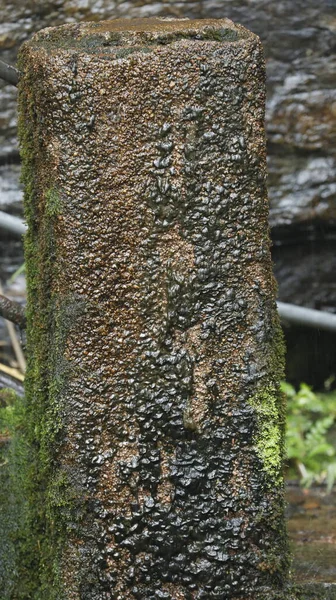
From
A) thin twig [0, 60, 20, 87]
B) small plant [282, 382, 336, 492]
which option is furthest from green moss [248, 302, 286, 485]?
small plant [282, 382, 336, 492]

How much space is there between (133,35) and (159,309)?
611 mm

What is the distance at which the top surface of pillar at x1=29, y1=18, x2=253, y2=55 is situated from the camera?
1.76m

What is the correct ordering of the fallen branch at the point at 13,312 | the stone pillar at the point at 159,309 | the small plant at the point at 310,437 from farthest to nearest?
the small plant at the point at 310,437 < the fallen branch at the point at 13,312 < the stone pillar at the point at 159,309

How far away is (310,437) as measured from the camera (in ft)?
13.8

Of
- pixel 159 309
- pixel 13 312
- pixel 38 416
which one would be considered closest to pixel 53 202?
pixel 159 309

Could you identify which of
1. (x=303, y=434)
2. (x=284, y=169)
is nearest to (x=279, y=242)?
(x=284, y=169)

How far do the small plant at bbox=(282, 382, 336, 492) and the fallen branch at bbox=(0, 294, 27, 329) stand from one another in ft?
6.04

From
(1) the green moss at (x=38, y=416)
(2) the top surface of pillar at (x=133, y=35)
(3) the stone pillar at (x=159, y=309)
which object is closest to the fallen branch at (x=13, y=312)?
(1) the green moss at (x=38, y=416)

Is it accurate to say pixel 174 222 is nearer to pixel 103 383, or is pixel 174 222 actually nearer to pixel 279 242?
pixel 103 383

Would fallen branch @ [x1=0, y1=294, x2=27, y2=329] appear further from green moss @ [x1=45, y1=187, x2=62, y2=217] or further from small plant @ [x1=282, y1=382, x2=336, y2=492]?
small plant @ [x1=282, y1=382, x2=336, y2=492]

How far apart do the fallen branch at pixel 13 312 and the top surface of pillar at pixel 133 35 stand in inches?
31.5

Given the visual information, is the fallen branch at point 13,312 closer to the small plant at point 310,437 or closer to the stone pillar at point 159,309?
the stone pillar at point 159,309

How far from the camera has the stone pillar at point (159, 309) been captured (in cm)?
173

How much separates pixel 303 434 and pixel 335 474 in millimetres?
538
